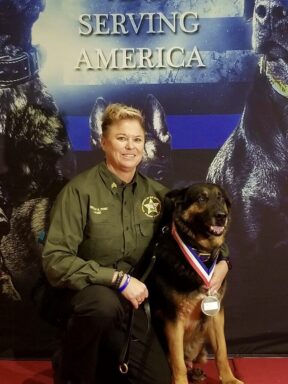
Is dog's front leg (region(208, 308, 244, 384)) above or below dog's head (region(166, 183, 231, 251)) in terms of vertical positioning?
below

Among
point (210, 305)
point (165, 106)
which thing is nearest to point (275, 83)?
point (165, 106)

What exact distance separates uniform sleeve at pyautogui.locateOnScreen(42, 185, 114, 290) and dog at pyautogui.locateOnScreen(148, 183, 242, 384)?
1.11ft

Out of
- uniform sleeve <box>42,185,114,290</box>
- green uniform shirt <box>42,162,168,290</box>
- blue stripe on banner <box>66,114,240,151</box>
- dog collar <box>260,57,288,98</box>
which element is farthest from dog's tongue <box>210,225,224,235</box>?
dog collar <box>260,57,288,98</box>

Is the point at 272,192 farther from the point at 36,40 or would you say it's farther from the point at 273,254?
the point at 36,40

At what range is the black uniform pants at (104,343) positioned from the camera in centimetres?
239

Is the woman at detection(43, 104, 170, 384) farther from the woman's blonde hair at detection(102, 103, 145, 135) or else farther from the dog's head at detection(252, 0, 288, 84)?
the dog's head at detection(252, 0, 288, 84)

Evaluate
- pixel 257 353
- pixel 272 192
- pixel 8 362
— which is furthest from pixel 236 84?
pixel 8 362

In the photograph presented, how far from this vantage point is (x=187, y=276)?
8.52 ft

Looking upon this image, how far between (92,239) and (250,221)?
107 centimetres

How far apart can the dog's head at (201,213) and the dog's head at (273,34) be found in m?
0.88

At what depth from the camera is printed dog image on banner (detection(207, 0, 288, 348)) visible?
121 inches

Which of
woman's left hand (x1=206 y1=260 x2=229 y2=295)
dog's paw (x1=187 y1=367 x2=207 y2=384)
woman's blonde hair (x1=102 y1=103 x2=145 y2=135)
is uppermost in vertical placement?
woman's blonde hair (x1=102 y1=103 x2=145 y2=135)

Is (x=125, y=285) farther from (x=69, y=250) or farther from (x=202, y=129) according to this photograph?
(x=202, y=129)

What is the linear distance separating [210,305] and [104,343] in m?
0.53
